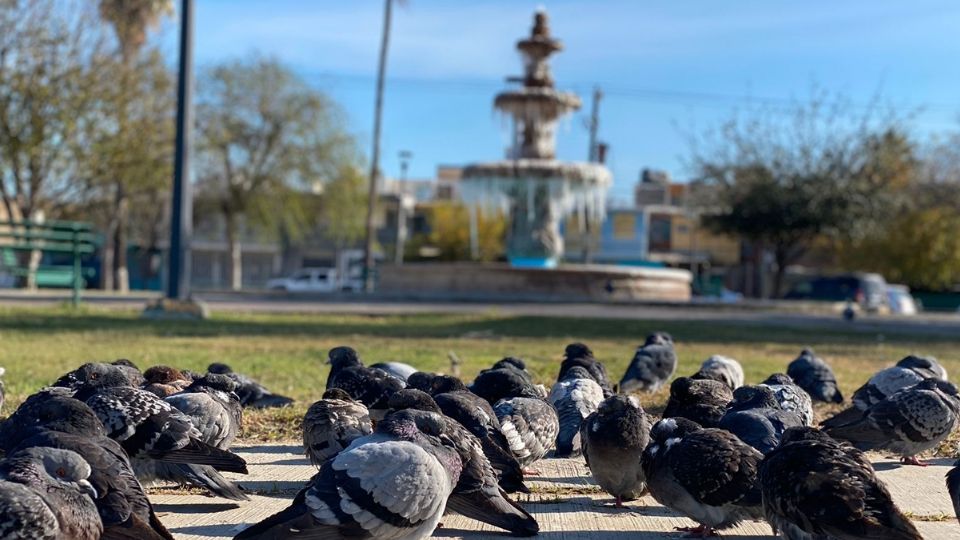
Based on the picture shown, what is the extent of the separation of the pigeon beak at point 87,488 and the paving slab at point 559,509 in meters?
0.70

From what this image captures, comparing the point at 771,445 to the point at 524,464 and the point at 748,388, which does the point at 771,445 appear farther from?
the point at 524,464

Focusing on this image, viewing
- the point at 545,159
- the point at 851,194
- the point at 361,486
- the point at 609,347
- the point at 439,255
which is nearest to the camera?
the point at 361,486

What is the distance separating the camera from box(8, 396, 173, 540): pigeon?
3787 millimetres

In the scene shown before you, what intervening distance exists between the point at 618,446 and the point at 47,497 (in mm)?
2694

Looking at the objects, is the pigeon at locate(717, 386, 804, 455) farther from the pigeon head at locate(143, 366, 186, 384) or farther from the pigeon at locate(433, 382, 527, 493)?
the pigeon head at locate(143, 366, 186, 384)

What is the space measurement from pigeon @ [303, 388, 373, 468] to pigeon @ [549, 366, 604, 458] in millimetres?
1381

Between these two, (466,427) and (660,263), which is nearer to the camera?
(466,427)

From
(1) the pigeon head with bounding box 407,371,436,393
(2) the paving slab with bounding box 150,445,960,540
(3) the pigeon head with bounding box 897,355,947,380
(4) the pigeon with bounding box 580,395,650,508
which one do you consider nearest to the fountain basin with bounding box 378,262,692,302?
(3) the pigeon head with bounding box 897,355,947,380

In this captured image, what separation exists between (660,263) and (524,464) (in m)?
59.9

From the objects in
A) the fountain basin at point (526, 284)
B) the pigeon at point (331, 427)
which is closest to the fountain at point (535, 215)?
the fountain basin at point (526, 284)

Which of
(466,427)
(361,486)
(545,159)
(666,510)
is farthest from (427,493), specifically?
(545,159)

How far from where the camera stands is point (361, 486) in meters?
3.86

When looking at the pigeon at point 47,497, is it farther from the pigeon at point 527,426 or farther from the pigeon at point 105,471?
the pigeon at point 527,426

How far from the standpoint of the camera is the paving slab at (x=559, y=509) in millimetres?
4605
